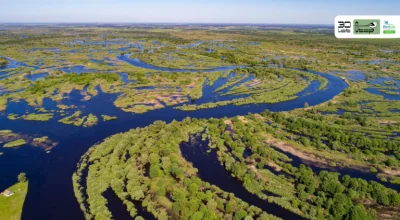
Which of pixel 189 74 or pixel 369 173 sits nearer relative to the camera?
pixel 369 173

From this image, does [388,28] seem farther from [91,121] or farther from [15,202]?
[15,202]

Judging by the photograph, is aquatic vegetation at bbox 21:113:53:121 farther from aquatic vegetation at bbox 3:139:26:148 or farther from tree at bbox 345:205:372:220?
tree at bbox 345:205:372:220

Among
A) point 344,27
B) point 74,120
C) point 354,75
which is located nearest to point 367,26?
point 344,27

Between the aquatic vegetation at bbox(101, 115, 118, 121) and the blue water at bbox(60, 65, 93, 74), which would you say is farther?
the blue water at bbox(60, 65, 93, 74)

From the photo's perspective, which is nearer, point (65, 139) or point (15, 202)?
point (15, 202)

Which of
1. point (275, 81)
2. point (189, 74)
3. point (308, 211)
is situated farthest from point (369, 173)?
point (189, 74)

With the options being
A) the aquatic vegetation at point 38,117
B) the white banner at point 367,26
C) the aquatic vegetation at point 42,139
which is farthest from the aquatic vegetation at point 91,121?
the white banner at point 367,26

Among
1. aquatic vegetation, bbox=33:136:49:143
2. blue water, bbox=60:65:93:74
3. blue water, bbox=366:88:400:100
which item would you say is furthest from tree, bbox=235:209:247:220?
blue water, bbox=60:65:93:74

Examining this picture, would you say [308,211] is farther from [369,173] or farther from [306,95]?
[306,95]
